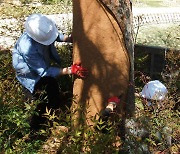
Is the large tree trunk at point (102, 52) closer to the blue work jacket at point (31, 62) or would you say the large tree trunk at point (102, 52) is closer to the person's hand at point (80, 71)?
the person's hand at point (80, 71)

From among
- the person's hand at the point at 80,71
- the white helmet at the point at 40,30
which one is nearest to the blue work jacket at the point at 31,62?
the white helmet at the point at 40,30

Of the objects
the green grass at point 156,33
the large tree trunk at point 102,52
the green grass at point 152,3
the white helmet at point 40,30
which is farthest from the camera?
the green grass at point 152,3

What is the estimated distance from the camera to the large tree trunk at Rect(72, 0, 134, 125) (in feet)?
9.30

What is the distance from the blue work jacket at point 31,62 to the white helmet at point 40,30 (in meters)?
0.10

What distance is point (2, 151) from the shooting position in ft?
9.50

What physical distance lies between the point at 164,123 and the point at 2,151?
1376 mm

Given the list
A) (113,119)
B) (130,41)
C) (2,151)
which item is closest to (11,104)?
(2,151)

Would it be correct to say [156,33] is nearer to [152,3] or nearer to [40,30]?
[152,3]

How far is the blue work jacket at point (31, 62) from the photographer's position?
326 centimetres

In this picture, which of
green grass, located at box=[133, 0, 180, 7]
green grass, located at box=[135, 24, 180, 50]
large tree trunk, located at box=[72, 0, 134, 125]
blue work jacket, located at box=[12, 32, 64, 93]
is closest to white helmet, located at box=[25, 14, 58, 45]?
blue work jacket, located at box=[12, 32, 64, 93]

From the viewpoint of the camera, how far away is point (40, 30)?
3.22m

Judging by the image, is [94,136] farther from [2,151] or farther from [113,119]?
[2,151]

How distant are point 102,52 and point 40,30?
0.69m

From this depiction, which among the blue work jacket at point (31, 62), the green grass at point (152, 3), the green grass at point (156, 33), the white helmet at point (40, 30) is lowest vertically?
the green grass at point (152, 3)
